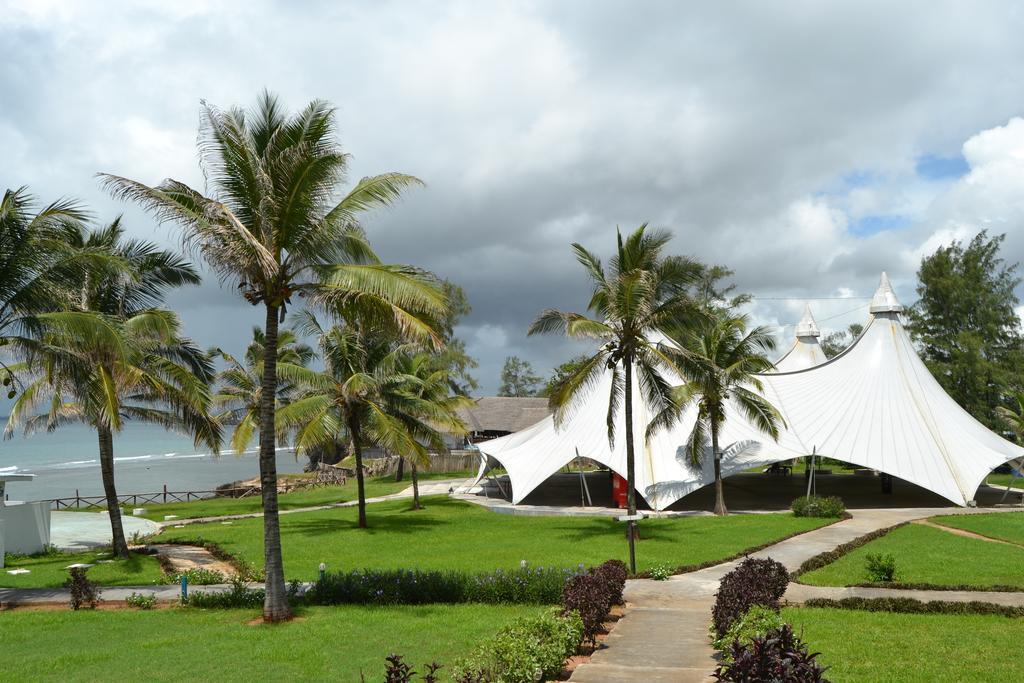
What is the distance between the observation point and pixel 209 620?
12.3 m

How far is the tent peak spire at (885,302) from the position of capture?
3359cm

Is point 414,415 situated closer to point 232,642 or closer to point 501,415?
point 232,642

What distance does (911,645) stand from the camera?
9.39 meters

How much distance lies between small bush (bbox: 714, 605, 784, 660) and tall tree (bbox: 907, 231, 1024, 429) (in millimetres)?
46075

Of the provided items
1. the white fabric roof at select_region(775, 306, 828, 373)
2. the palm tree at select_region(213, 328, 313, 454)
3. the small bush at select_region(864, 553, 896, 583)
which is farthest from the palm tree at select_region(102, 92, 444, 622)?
the white fabric roof at select_region(775, 306, 828, 373)

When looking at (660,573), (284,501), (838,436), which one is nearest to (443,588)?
(660,573)

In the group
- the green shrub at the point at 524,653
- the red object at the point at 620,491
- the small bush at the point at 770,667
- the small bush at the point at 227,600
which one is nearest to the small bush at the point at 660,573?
the green shrub at the point at 524,653

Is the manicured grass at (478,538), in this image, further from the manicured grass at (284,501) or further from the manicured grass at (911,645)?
the manicured grass at (911,645)

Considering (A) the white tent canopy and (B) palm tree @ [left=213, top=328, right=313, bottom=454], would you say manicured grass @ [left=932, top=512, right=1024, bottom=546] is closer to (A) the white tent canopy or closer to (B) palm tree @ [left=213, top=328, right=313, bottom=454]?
(A) the white tent canopy

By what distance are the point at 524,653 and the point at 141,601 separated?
9003 mm

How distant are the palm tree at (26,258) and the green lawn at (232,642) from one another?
5088 millimetres

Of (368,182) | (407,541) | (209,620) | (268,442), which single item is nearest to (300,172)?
(368,182)

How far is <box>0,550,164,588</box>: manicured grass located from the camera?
1581 centimetres

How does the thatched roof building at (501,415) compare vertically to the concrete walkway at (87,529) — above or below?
above
